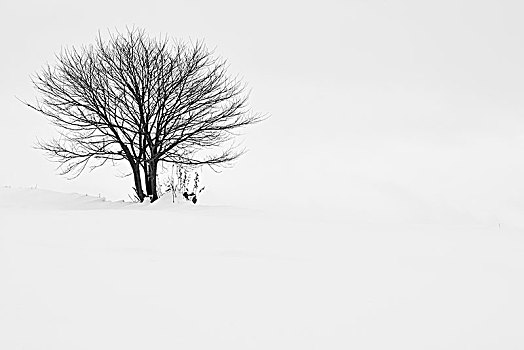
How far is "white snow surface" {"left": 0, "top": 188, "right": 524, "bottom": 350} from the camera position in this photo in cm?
434

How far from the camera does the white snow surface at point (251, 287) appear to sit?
434 cm

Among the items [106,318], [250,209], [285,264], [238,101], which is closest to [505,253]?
[285,264]

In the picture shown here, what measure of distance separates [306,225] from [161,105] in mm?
8070

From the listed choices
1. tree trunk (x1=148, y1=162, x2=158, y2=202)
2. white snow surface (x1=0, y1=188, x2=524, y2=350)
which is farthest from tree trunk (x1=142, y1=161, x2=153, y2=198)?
white snow surface (x1=0, y1=188, x2=524, y2=350)

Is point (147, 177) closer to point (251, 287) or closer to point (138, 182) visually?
point (138, 182)

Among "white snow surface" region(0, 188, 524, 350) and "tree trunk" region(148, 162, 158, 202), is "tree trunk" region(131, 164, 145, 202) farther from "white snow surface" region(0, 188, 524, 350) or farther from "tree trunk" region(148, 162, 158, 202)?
"white snow surface" region(0, 188, 524, 350)

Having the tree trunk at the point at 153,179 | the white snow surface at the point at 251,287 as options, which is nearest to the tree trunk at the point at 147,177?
the tree trunk at the point at 153,179

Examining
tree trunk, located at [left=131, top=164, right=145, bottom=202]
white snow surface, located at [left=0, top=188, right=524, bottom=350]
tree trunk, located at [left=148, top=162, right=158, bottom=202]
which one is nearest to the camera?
white snow surface, located at [left=0, top=188, right=524, bottom=350]

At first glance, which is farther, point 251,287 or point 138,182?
point 138,182

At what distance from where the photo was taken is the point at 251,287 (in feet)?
17.6

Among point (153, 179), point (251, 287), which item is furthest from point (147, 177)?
point (251, 287)

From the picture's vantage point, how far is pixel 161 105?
624 inches

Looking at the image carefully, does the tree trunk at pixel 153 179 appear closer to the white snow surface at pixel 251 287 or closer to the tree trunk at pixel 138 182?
the tree trunk at pixel 138 182

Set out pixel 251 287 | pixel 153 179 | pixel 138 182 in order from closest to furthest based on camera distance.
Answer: pixel 251 287 → pixel 153 179 → pixel 138 182
